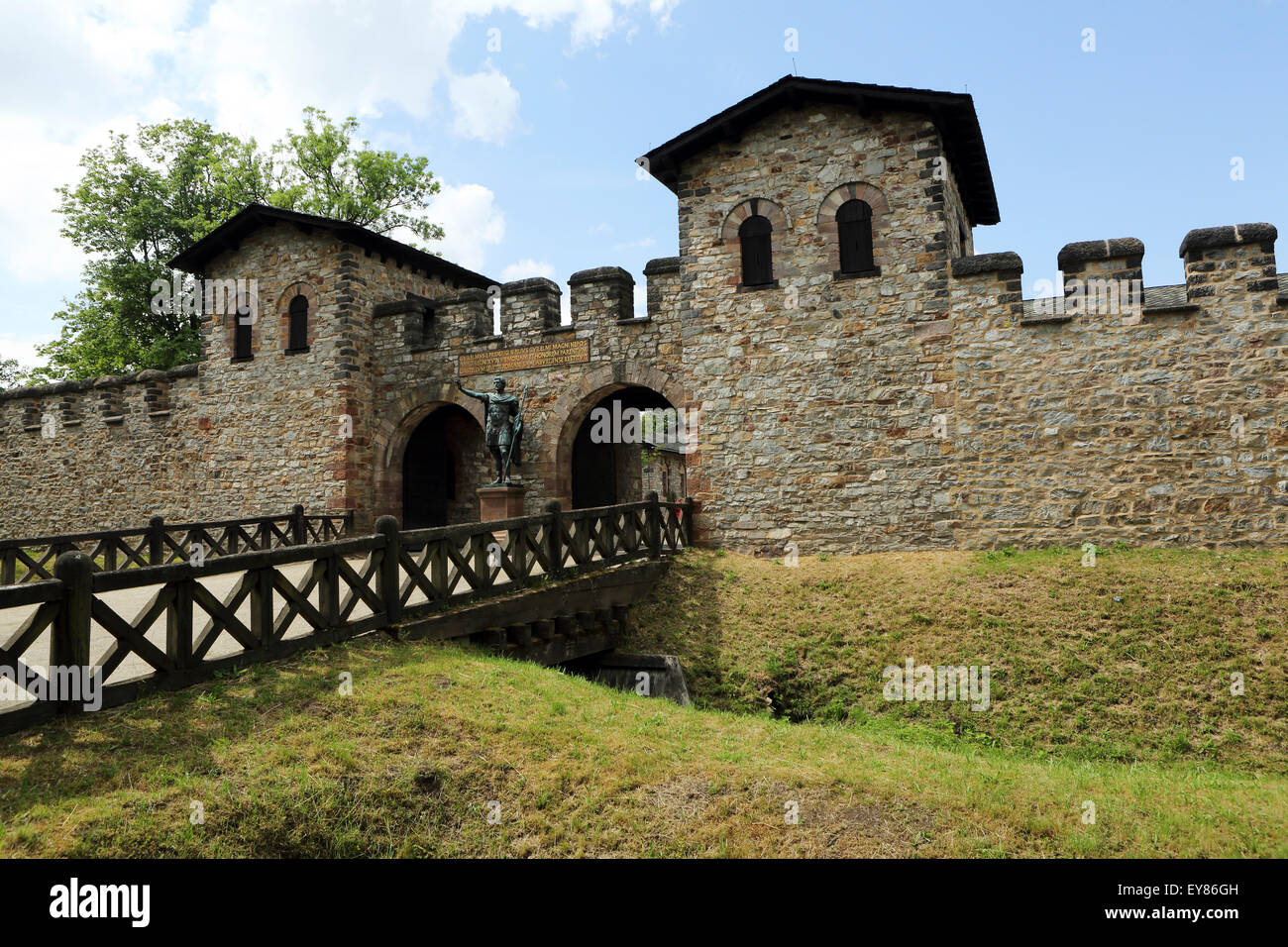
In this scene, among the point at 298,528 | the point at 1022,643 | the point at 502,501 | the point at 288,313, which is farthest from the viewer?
the point at 288,313

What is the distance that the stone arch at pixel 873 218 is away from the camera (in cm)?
1208

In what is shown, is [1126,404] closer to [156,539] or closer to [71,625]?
[71,625]

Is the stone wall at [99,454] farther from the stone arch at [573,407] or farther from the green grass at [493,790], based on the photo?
the green grass at [493,790]

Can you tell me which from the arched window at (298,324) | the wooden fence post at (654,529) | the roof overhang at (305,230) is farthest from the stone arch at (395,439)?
the wooden fence post at (654,529)

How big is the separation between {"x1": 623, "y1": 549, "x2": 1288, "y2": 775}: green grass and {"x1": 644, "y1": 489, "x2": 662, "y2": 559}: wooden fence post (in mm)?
433

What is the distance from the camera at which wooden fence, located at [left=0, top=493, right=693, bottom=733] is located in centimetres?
527

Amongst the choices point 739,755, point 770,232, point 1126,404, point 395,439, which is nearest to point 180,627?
point 739,755

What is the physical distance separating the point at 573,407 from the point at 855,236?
524 cm

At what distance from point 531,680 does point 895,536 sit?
6.61 metres

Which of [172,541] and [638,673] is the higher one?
[172,541]

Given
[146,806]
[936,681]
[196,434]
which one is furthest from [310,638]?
[196,434]

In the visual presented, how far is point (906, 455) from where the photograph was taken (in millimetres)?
11789

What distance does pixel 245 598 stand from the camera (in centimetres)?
735
